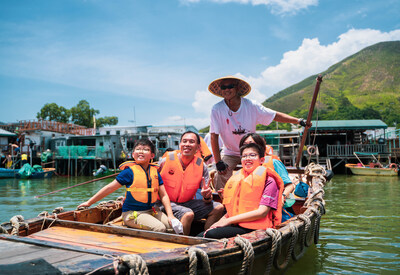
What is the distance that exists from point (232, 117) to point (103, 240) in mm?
2672

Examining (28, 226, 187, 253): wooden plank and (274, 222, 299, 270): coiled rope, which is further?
(274, 222, 299, 270): coiled rope

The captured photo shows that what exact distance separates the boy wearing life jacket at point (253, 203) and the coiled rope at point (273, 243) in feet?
0.67

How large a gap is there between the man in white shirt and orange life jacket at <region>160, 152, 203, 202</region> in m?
0.74

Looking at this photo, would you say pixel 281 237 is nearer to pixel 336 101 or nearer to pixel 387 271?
pixel 387 271

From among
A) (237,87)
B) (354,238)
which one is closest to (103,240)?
(237,87)

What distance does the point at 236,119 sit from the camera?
15.6 ft

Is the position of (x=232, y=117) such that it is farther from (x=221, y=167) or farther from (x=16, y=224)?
(x=16, y=224)

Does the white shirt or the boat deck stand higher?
the white shirt

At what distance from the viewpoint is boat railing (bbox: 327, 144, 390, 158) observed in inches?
920

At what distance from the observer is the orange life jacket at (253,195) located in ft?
9.53

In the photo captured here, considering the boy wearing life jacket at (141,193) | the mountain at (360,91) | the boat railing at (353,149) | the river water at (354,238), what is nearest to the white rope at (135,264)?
the boy wearing life jacket at (141,193)

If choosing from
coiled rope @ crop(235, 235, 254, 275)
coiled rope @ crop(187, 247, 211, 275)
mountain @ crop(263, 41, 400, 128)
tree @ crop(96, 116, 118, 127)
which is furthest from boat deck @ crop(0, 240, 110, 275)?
mountain @ crop(263, 41, 400, 128)

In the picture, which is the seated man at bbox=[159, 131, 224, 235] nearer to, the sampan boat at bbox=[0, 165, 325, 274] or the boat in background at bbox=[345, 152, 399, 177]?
the sampan boat at bbox=[0, 165, 325, 274]

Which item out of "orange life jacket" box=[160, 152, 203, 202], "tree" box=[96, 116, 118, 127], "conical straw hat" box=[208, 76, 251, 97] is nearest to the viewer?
"orange life jacket" box=[160, 152, 203, 202]
